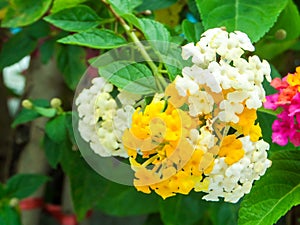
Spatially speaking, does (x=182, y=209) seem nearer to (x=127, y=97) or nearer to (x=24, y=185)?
(x=24, y=185)

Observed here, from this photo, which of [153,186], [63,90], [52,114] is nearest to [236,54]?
[153,186]

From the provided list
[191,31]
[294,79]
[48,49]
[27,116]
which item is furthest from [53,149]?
[294,79]

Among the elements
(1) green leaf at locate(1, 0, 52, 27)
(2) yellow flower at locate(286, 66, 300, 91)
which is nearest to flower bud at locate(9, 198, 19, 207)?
(1) green leaf at locate(1, 0, 52, 27)

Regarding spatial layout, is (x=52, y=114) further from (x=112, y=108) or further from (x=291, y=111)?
(x=291, y=111)

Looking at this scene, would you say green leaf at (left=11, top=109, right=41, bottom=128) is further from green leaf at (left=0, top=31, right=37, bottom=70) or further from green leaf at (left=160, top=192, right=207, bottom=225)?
green leaf at (left=160, top=192, right=207, bottom=225)

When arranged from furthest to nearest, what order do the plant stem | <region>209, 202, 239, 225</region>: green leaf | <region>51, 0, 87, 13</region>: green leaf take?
<region>209, 202, 239, 225</region>: green leaf → <region>51, 0, 87, 13</region>: green leaf → the plant stem
